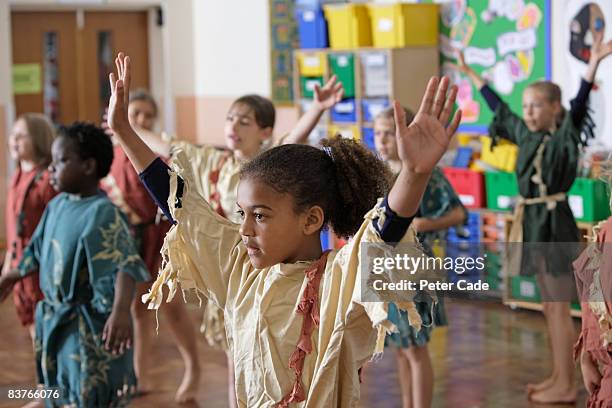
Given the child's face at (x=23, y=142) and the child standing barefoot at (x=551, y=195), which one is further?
the child's face at (x=23, y=142)

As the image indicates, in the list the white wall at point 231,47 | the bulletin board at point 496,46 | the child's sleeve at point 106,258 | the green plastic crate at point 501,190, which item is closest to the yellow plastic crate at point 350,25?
the bulletin board at point 496,46

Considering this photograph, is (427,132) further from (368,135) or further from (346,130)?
(346,130)

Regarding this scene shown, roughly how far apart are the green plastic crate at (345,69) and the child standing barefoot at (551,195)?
2556mm

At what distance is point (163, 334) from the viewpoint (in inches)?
225

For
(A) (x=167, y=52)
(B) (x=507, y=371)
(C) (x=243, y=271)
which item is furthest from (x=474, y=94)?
(C) (x=243, y=271)

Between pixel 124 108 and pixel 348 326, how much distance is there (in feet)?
2.22

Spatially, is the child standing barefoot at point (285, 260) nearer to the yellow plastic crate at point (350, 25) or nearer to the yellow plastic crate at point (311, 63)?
the yellow plastic crate at point (350, 25)

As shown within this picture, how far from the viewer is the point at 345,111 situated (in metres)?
7.11

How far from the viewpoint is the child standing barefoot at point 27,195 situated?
4.23 metres

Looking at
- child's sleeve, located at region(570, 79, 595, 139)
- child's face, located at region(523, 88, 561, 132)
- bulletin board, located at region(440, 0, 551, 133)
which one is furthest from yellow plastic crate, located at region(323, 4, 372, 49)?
child's sleeve, located at region(570, 79, 595, 139)

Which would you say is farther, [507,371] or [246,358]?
[507,371]

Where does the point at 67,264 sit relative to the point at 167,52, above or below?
below

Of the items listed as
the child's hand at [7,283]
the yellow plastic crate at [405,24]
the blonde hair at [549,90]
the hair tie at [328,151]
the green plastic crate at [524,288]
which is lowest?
the green plastic crate at [524,288]

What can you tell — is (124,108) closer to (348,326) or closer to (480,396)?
(348,326)
